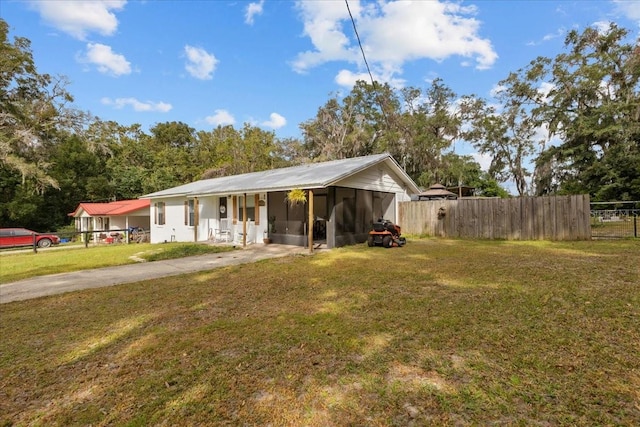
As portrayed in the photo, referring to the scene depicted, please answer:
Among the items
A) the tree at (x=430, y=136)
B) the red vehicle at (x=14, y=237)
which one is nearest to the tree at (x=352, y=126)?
the tree at (x=430, y=136)

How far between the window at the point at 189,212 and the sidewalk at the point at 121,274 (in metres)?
6.18

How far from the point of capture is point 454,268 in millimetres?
6887

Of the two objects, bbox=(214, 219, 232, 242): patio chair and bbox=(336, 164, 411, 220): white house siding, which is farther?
bbox=(214, 219, 232, 242): patio chair

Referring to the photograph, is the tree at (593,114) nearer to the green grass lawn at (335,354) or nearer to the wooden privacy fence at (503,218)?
the wooden privacy fence at (503,218)

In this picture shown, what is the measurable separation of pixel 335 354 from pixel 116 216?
964 inches

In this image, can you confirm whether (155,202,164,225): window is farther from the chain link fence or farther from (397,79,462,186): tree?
the chain link fence

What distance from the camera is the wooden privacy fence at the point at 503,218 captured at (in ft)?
37.0

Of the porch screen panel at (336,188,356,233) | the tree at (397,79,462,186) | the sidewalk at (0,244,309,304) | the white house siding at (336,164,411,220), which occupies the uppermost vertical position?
the tree at (397,79,462,186)

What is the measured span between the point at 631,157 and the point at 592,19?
32.4 ft

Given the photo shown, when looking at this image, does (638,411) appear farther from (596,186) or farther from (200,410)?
(596,186)

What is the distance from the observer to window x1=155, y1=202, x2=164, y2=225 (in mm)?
18250

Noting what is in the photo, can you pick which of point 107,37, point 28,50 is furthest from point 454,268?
point 28,50

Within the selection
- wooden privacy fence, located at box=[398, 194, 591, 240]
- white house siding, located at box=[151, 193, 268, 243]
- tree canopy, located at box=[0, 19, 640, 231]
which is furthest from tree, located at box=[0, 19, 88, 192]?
wooden privacy fence, located at box=[398, 194, 591, 240]

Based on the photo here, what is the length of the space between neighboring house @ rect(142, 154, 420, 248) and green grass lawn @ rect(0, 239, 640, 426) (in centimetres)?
575
